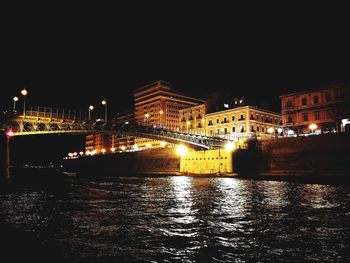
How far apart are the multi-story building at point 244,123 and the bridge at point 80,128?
54.6 ft

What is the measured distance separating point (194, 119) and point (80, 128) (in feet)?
173

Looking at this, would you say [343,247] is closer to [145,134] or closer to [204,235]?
[204,235]

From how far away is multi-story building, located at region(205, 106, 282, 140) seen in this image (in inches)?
3300

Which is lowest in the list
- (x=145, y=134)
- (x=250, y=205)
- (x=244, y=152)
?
(x=250, y=205)

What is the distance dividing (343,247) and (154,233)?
566 centimetres

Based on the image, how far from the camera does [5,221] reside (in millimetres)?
13117

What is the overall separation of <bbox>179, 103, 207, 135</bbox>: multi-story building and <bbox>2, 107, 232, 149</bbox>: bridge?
98.3 ft

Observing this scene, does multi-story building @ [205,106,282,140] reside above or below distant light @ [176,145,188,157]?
above

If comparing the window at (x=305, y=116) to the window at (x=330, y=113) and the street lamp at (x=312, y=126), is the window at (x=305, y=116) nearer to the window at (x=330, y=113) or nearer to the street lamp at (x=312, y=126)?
the street lamp at (x=312, y=126)

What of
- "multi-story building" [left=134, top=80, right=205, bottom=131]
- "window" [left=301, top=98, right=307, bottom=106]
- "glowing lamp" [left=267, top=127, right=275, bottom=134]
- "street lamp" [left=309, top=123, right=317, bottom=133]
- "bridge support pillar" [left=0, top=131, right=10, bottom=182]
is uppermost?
"multi-story building" [left=134, top=80, right=205, bottom=131]

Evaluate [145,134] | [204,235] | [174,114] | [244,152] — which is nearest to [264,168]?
[244,152]

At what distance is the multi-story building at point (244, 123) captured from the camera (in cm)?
8381

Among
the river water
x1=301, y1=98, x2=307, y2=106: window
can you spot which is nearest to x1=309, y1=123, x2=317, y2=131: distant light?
x1=301, y1=98, x2=307, y2=106: window

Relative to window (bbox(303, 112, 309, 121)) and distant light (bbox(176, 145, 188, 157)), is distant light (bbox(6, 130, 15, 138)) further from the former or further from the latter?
window (bbox(303, 112, 309, 121))
